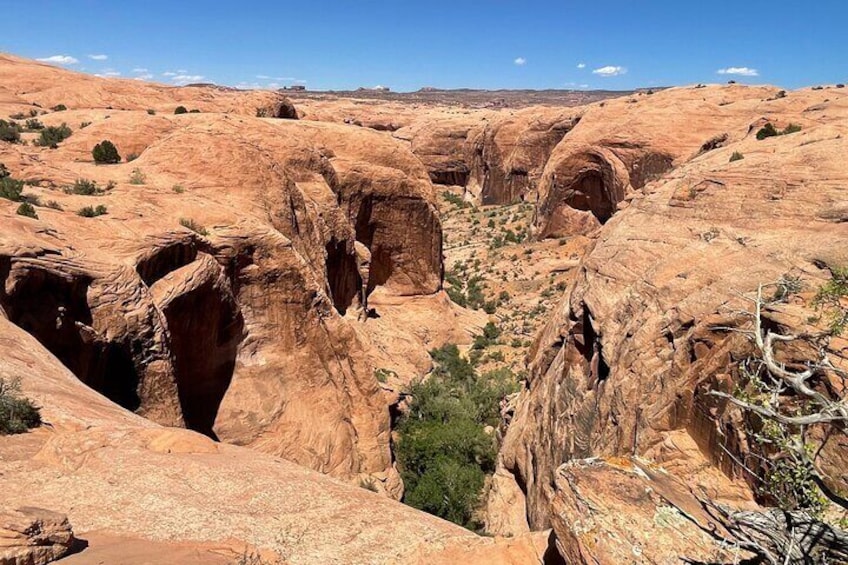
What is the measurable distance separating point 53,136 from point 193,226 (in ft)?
39.5

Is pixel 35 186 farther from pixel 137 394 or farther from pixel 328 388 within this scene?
pixel 328 388

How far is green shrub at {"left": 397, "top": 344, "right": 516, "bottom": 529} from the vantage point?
54.9ft

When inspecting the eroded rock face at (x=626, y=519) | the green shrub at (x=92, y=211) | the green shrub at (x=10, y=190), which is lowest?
the eroded rock face at (x=626, y=519)

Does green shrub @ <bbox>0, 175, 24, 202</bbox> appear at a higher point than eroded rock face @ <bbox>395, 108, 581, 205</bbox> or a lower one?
lower

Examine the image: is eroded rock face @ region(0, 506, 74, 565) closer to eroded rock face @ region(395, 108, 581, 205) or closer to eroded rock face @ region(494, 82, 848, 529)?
eroded rock face @ region(494, 82, 848, 529)

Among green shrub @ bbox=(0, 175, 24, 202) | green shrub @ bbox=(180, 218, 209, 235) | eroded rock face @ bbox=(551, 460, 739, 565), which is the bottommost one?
eroded rock face @ bbox=(551, 460, 739, 565)

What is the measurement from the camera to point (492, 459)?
1988 centimetres

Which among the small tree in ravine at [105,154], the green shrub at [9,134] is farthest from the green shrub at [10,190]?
the green shrub at [9,134]

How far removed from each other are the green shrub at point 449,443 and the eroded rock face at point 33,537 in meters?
12.1

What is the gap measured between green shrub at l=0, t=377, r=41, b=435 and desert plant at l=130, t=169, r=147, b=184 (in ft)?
33.9

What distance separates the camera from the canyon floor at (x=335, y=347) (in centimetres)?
685

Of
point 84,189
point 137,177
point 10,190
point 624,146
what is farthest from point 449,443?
point 624,146

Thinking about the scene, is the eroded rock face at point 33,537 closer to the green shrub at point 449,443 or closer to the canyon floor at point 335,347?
the canyon floor at point 335,347

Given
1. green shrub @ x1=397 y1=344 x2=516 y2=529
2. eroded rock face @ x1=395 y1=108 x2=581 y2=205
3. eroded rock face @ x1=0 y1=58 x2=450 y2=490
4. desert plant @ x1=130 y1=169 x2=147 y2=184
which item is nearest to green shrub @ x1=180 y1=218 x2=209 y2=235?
eroded rock face @ x1=0 y1=58 x2=450 y2=490
